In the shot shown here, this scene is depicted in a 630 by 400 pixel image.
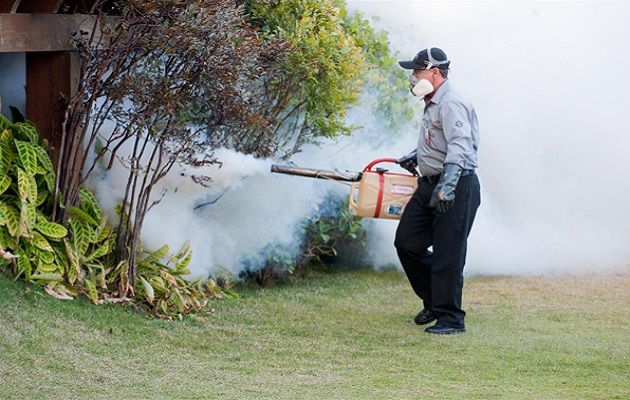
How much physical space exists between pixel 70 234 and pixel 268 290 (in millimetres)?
2098

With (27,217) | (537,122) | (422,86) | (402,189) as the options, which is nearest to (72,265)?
(27,217)

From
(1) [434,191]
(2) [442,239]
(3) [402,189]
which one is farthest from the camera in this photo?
(3) [402,189]

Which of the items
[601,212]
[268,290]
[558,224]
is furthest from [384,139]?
[601,212]

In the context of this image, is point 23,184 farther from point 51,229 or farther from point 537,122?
point 537,122

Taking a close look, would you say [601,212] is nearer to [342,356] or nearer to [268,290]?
[268,290]

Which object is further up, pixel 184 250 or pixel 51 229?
pixel 51 229

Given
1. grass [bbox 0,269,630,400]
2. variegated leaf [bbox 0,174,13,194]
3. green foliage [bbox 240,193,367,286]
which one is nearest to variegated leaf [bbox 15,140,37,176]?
variegated leaf [bbox 0,174,13,194]

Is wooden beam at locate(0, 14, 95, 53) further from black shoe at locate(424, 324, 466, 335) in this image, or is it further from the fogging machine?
black shoe at locate(424, 324, 466, 335)

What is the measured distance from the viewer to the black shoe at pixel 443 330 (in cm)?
648

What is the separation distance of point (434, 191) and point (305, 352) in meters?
1.36

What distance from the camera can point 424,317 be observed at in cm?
687

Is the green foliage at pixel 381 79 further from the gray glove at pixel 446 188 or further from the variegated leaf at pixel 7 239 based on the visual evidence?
the variegated leaf at pixel 7 239

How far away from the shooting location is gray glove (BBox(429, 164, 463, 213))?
6113mm

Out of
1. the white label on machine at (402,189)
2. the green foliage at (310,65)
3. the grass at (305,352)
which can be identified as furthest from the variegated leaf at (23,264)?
the white label on machine at (402,189)
